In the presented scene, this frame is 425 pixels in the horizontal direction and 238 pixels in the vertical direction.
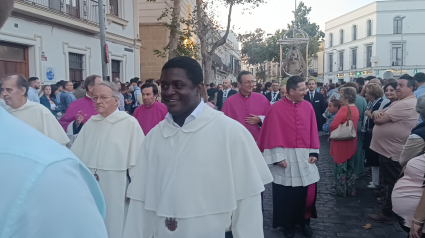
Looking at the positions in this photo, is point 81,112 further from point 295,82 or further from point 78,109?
point 295,82

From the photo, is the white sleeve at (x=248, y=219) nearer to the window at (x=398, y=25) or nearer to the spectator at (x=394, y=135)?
the spectator at (x=394, y=135)

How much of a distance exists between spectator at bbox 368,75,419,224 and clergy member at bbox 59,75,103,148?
167 inches

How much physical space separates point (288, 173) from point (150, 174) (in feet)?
8.78

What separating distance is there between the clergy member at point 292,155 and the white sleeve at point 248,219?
2.37m

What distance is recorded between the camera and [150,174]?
2566mm

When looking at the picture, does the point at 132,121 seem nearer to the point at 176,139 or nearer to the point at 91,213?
the point at 176,139

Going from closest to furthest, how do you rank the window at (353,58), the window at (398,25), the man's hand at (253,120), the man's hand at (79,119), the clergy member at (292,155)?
the clergy member at (292,155) → the man's hand at (79,119) → the man's hand at (253,120) → the window at (398,25) → the window at (353,58)

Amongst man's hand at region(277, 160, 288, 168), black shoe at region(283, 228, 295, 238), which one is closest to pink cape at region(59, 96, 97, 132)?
man's hand at region(277, 160, 288, 168)

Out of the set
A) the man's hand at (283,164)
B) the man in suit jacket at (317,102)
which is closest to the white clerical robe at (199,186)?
the man's hand at (283,164)

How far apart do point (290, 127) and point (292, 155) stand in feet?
1.19

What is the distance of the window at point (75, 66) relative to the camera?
14.8 metres

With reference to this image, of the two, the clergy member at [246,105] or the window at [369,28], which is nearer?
the clergy member at [246,105]

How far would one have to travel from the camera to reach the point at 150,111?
5977 mm

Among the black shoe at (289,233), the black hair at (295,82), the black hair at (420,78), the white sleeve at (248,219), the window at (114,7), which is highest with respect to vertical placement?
the window at (114,7)
